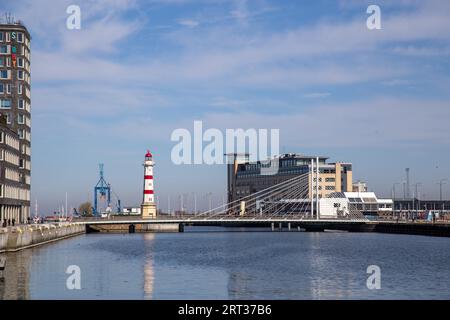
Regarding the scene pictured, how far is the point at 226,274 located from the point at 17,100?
86.4 meters

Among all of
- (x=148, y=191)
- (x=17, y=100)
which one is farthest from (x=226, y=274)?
(x=148, y=191)

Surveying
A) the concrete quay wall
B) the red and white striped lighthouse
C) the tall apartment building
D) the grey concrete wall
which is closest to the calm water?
the grey concrete wall

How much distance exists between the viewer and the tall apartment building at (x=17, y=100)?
136525mm

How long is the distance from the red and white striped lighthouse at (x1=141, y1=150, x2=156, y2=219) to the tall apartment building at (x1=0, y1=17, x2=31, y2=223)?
39.9m

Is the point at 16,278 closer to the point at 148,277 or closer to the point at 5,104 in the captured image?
the point at 148,277

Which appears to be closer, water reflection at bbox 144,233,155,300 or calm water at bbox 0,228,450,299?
water reflection at bbox 144,233,155,300

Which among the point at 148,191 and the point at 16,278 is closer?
the point at 16,278

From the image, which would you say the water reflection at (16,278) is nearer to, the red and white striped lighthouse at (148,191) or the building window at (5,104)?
the building window at (5,104)

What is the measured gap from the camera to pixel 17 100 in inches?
5551

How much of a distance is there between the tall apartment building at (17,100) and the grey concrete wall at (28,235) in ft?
29.7

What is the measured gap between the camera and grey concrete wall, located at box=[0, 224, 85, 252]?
89062 millimetres

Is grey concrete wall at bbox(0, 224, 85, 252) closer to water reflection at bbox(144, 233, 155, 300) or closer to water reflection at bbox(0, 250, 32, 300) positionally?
water reflection at bbox(0, 250, 32, 300)
